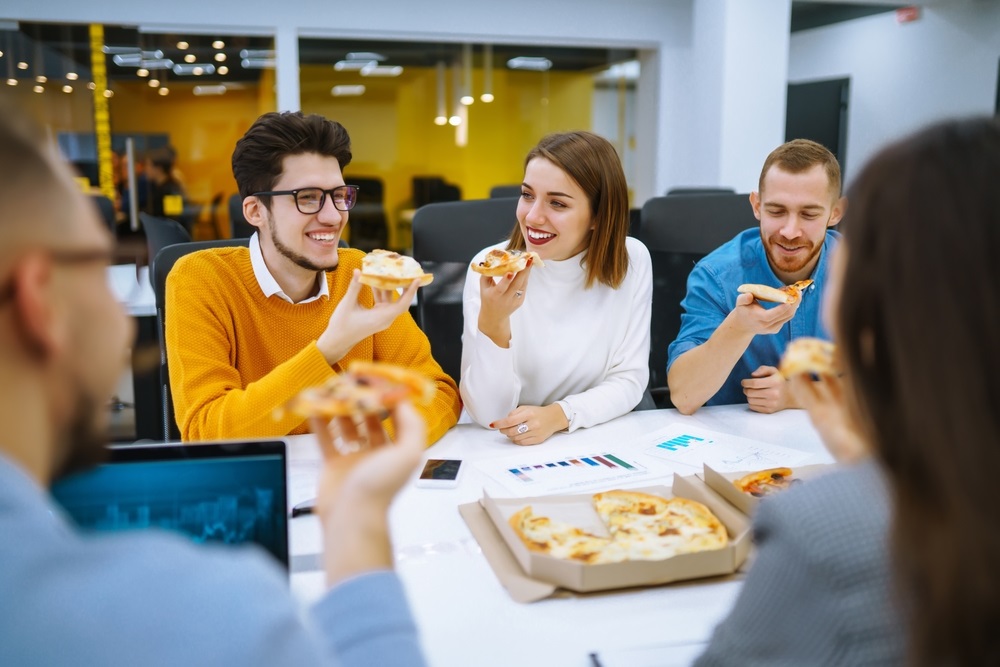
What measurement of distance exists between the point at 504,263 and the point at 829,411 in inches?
44.1

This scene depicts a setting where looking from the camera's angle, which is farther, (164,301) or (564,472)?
(164,301)

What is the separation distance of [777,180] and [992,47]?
7.03 m

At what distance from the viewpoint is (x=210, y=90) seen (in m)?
6.91

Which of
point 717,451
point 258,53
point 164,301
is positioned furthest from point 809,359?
point 258,53

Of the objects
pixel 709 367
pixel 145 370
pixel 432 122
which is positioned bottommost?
pixel 145 370

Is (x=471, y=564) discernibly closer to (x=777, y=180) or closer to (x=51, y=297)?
(x=51, y=297)

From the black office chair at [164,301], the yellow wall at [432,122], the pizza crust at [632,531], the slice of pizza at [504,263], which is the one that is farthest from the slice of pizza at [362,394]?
the yellow wall at [432,122]

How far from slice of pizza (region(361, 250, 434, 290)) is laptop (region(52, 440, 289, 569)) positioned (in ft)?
2.77

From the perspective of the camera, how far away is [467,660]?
1046mm

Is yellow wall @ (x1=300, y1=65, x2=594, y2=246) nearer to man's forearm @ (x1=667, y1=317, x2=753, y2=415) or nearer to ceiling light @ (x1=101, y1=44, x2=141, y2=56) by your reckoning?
ceiling light @ (x1=101, y1=44, x2=141, y2=56)

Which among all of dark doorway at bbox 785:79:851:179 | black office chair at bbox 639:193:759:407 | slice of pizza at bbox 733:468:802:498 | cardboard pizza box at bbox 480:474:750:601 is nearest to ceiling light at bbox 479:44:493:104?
dark doorway at bbox 785:79:851:179

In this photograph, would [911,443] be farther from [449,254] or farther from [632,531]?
[449,254]

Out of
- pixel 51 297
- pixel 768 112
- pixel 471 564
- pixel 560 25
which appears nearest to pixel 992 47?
pixel 768 112

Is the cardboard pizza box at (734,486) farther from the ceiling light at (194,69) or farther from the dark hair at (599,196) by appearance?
the ceiling light at (194,69)
